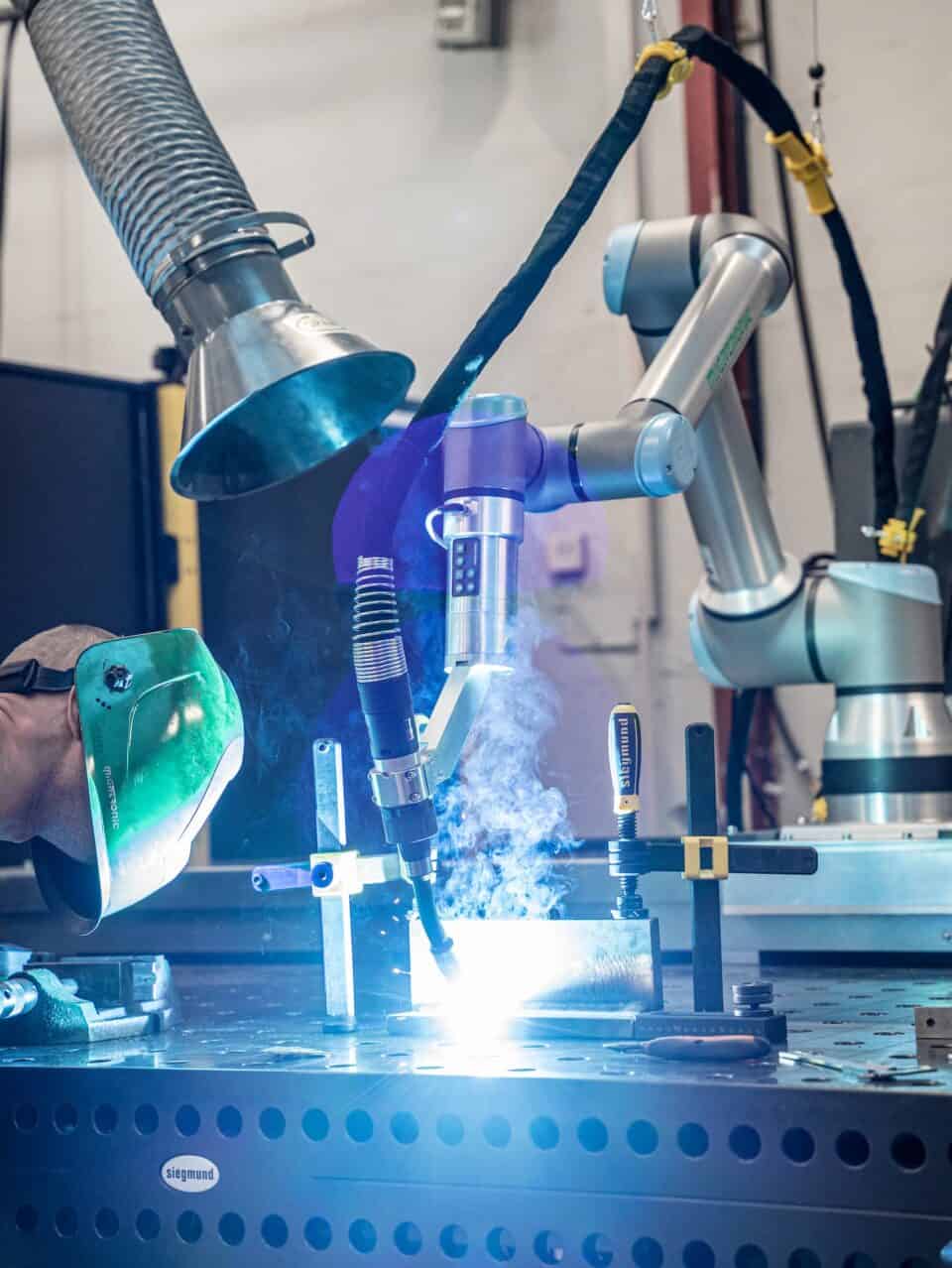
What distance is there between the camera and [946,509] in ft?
5.67

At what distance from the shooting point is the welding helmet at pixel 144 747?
86cm

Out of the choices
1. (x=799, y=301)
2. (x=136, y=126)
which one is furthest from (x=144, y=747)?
(x=799, y=301)

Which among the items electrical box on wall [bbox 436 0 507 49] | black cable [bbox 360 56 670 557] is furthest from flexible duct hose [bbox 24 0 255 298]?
electrical box on wall [bbox 436 0 507 49]

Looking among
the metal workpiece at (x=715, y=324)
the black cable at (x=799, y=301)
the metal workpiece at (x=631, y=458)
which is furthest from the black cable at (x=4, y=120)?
the metal workpiece at (x=631, y=458)

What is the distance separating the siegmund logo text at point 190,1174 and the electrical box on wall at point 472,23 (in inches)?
111

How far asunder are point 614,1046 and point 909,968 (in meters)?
0.51

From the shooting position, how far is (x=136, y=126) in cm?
102

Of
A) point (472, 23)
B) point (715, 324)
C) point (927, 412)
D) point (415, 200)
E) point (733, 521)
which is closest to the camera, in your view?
point (715, 324)

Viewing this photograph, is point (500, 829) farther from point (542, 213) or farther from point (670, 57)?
point (542, 213)

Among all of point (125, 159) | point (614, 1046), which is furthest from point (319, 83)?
point (614, 1046)

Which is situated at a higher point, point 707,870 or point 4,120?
point 4,120

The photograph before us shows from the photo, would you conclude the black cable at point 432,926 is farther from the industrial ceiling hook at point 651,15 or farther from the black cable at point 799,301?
the black cable at point 799,301

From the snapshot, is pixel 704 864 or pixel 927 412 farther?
pixel 927 412

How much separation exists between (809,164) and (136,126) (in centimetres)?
68
